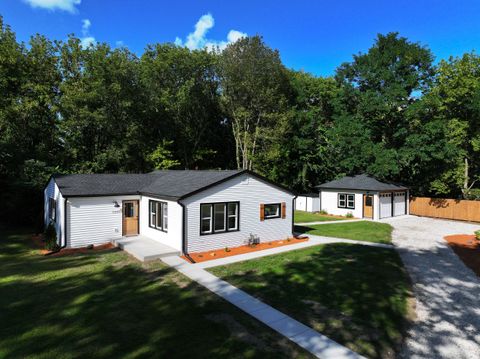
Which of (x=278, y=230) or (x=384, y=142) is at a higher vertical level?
(x=384, y=142)

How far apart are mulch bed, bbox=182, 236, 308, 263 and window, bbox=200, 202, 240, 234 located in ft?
2.99

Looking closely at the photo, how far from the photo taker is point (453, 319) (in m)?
7.38

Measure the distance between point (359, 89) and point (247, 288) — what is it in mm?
28079

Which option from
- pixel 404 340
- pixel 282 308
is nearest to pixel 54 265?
pixel 282 308

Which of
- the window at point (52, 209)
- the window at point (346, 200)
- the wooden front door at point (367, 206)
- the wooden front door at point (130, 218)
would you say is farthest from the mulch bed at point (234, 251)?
the window at point (346, 200)

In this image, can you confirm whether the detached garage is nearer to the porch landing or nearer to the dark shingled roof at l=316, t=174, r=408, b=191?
the dark shingled roof at l=316, t=174, r=408, b=191

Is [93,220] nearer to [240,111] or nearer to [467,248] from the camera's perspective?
[240,111]

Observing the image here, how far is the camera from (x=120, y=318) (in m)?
7.07

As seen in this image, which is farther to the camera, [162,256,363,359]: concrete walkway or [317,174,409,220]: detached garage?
[317,174,409,220]: detached garage

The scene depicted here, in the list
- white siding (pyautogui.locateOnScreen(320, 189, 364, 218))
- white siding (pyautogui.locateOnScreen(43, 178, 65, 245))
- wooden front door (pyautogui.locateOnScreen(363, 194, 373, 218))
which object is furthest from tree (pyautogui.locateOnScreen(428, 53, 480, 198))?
white siding (pyautogui.locateOnScreen(43, 178, 65, 245))

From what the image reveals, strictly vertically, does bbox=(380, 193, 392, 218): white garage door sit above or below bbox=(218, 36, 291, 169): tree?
below

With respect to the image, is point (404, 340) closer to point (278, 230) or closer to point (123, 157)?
point (278, 230)

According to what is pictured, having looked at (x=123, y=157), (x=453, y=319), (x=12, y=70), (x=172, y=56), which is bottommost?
(x=453, y=319)

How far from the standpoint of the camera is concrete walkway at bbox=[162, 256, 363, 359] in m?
5.85
